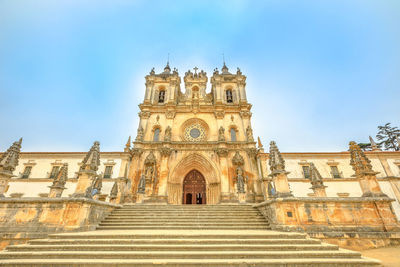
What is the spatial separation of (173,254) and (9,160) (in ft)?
A: 34.1

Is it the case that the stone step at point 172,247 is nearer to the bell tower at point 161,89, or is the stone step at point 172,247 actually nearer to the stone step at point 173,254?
the stone step at point 173,254

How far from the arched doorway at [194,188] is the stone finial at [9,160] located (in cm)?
1336

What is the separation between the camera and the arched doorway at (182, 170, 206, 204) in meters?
18.2

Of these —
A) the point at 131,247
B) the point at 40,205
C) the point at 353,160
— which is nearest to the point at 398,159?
the point at 353,160

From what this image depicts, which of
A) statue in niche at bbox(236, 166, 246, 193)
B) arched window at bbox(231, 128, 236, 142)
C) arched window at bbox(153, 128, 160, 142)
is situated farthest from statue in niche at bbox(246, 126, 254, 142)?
arched window at bbox(153, 128, 160, 142)

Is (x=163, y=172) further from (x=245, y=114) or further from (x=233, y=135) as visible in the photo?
(x=245, y=114)

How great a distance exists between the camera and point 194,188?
1859cm

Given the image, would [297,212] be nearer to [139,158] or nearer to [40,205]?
[40,205]

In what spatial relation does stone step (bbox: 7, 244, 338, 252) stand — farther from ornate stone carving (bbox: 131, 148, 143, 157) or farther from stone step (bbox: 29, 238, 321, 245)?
ornate stone carving (bbox: 131, 148, 143, 157)

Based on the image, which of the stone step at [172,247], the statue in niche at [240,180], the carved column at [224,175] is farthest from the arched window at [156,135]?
the stone step at [172,247]

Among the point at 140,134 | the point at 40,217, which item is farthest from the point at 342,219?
the point at 140,134

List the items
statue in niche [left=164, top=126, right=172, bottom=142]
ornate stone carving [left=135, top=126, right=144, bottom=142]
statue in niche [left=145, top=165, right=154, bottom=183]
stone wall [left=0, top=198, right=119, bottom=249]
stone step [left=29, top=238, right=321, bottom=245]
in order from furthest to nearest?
ornate stone carving [left=135, top=126, right=144, bottom=142]
statue in niche [left=164, top=126, right=172, bottom=142]
statue in niche [left=145, top=165, right=154, bottom=183]
stone wall [left=0, top=198, right=119, bottom=249]
stone step [left=29, top=238, right=321, bottom=245]

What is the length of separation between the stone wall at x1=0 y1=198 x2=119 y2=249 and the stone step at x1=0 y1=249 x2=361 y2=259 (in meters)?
2.89

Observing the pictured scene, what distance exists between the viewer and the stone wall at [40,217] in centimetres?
728
